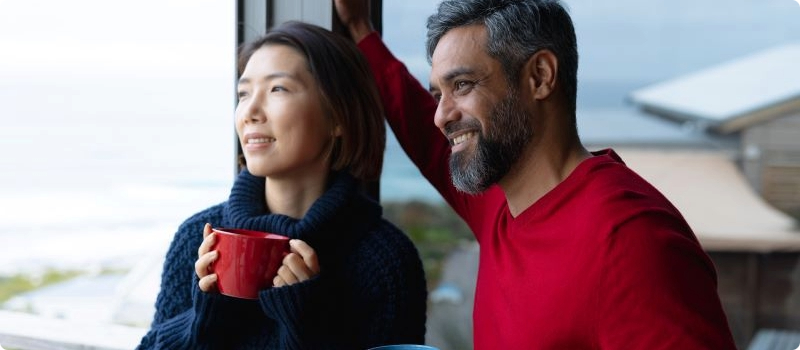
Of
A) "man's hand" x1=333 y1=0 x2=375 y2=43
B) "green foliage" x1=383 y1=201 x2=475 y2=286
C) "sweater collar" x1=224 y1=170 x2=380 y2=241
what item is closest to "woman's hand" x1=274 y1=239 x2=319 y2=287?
"sweater collar" x1=224 y1=170 x2=380 y2=241

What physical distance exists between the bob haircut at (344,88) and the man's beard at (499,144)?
0.18 m

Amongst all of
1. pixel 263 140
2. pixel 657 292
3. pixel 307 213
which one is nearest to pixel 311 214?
pixel 307 213

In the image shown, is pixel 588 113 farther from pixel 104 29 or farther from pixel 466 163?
pixel 466 163

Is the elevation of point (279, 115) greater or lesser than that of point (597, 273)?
greater

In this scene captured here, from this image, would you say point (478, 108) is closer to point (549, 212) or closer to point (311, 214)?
point (549, 212)

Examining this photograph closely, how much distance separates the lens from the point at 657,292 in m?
0.90

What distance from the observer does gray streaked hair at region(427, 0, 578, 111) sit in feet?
3.59

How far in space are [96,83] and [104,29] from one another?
333mm

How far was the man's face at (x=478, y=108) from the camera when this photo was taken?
111 cm

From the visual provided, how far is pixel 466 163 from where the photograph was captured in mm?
1133

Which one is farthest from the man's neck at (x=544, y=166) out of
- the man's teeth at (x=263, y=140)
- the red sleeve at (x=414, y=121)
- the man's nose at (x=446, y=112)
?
the man's teeth at (x=263, y=140)

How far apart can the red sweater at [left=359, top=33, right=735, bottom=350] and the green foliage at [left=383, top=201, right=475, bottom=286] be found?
2.11 meters

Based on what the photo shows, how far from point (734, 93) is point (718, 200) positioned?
419 mm

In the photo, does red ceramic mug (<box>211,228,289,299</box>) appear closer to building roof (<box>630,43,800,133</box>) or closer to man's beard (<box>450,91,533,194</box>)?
man's beard (<box>450,91,533,194</box>)
